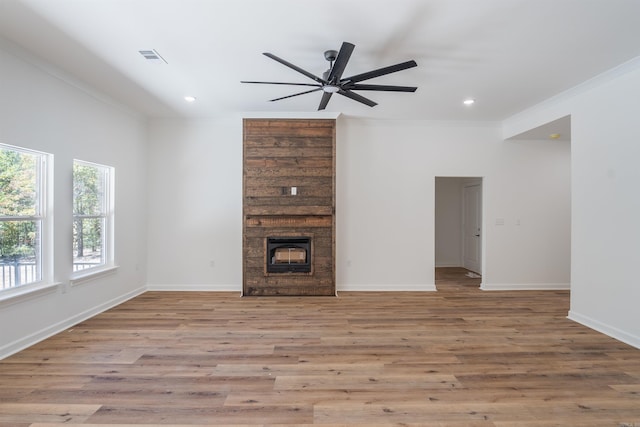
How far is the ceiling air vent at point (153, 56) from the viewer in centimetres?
277

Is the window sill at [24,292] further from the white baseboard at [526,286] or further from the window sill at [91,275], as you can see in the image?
the white baseboard at [526,286]

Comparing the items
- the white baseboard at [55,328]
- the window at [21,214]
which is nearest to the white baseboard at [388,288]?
the white baseboard at [55,328]

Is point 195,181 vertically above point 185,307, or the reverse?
point 195,181

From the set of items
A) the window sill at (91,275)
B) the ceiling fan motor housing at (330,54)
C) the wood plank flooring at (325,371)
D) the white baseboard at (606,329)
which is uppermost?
the ceiling fan motor housing at (330,54)

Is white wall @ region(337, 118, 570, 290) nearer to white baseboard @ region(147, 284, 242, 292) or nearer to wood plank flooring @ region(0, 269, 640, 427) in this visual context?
wood plank flooring @ region(0, 269, 640, 427)

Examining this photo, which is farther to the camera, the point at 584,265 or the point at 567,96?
the point at 567,96

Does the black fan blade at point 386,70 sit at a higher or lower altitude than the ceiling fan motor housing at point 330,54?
lower

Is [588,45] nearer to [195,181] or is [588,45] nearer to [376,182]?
[376,182]

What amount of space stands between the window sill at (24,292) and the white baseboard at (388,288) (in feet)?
12.3

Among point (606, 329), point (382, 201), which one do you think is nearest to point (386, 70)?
point (382, 201)

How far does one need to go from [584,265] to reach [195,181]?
5688mm

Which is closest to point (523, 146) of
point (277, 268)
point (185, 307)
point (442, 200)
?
point (442, 200)

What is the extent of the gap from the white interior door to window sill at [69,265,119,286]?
6905 mm

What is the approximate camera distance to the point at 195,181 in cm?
483
